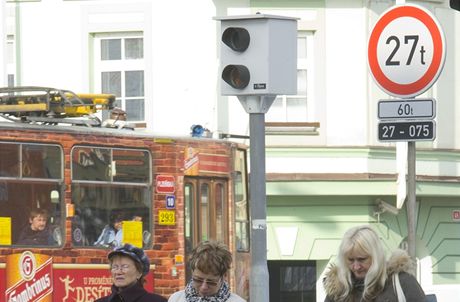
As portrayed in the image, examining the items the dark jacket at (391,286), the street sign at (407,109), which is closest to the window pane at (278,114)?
the street sign at (407,109)

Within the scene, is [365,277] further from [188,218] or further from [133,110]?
[133,110]

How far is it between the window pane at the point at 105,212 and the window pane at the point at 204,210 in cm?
124

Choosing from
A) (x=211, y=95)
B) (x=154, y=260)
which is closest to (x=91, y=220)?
(x=154, y=260)

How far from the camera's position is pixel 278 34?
12.3 metres

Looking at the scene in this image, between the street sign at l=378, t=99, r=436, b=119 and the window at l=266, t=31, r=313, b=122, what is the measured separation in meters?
17.7

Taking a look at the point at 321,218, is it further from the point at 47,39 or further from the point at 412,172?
the point at 412,172

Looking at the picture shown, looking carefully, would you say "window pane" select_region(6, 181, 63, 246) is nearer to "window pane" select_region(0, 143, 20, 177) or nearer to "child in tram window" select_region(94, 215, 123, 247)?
"window pane" select_region(0, 143, 20, 177)

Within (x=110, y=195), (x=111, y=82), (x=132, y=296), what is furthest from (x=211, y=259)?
(x=111, y=82)

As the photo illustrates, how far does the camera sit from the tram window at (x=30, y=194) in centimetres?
1817

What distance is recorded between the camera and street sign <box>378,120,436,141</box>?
12945 millimetres

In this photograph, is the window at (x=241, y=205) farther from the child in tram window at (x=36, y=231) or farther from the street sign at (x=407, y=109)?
the street sign at (x=407, y=109)

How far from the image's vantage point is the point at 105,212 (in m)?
19.2

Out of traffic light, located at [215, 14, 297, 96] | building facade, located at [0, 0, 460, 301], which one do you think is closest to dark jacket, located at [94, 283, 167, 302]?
traffic light, located at [215, 14, 297, 96]

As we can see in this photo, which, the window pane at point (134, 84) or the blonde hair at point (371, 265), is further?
the window pane at point (134, 84)
